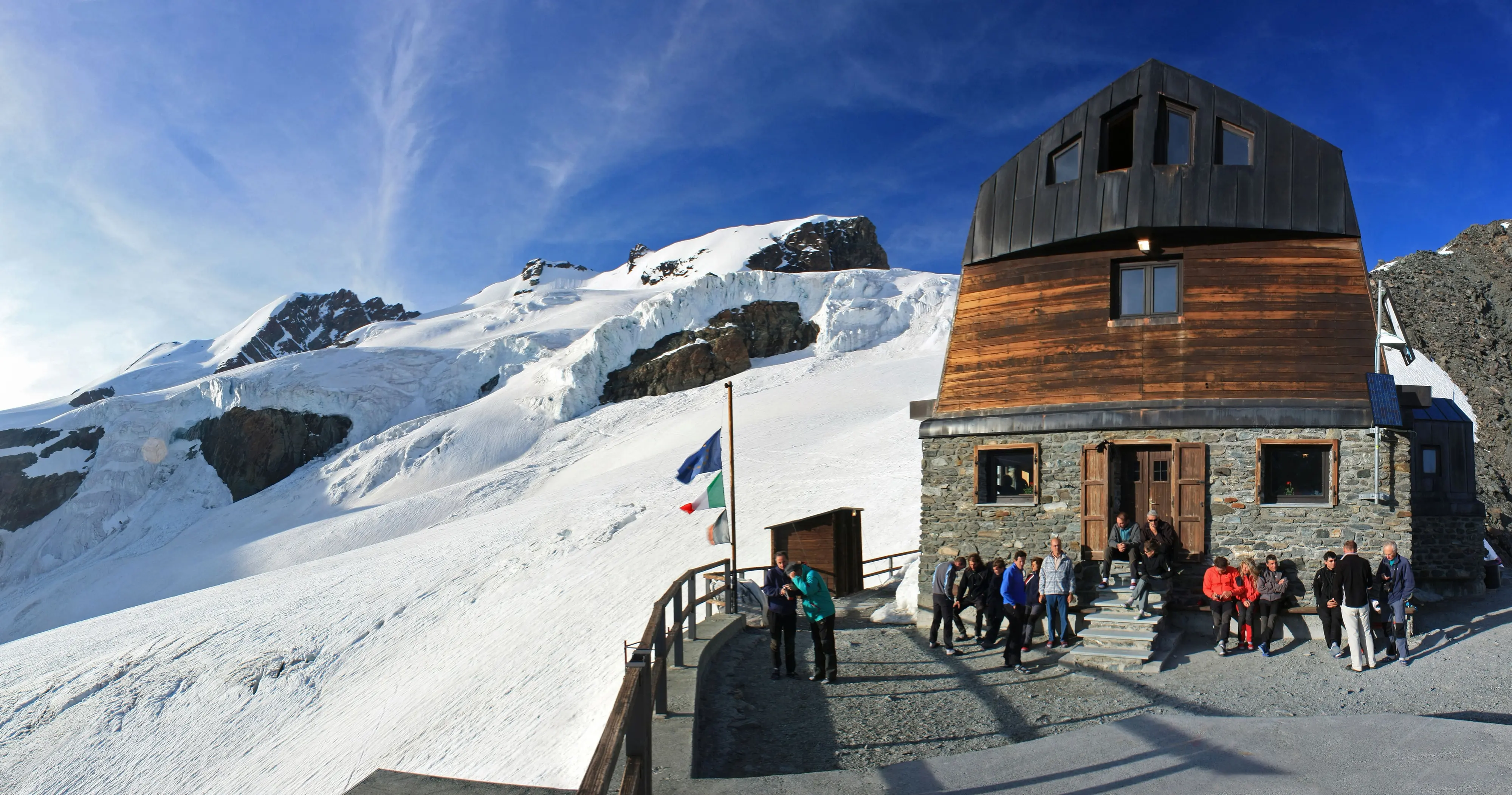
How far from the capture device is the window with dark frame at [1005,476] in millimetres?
12961

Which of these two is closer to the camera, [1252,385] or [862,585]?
[1252,385]

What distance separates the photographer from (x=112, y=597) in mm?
36531

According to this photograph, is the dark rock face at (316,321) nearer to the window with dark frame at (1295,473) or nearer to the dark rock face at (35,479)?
the dark rock face at (35,479)

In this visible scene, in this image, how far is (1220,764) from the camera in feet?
18.9

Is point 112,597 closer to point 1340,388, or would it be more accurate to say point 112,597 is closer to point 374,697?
point 374,697

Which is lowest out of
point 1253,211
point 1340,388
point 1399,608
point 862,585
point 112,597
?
point 112,597

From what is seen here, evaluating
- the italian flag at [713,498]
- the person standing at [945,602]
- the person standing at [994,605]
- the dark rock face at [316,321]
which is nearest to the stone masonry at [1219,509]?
the person standing at [994,605]

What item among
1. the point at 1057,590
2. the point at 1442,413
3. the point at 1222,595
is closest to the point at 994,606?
the point at 1057,590

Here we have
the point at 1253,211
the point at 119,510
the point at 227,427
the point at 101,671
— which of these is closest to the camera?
the point at 1253,211

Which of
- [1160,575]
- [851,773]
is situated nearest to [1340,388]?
[1160,575]

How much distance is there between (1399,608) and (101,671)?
1101 inches

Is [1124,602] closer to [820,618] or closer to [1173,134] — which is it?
[820,618]

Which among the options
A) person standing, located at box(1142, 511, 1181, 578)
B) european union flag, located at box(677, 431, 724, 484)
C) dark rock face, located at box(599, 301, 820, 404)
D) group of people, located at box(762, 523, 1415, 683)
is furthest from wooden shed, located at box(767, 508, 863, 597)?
dark rock face, located at box(599, 301, 820, 404)

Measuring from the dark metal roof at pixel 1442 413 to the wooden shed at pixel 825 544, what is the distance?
38.9 feet
